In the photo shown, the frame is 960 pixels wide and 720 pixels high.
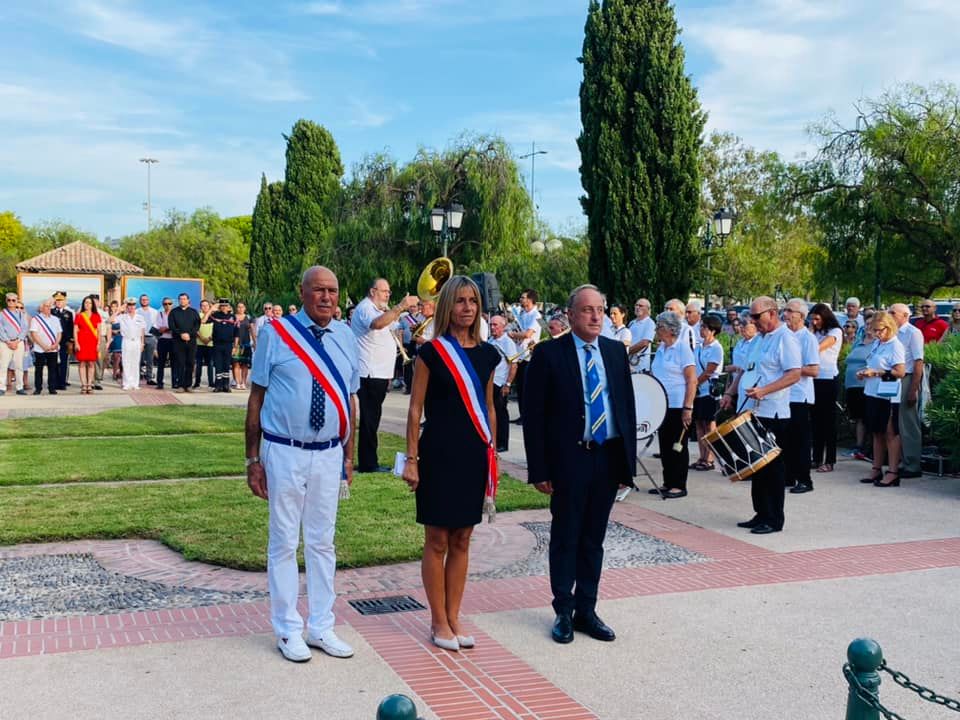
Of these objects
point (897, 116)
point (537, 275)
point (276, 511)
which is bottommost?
point (276, 511)

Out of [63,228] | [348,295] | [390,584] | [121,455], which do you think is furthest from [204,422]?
[63,228]

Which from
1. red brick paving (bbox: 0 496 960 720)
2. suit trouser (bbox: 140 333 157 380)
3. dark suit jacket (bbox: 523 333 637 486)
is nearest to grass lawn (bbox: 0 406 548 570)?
red brick paving (bbox: 0 496 960 720)

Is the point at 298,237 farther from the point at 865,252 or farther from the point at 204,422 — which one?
the point at 204,422

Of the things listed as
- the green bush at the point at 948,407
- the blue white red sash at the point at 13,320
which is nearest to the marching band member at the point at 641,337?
the green bush at the point at 948,407

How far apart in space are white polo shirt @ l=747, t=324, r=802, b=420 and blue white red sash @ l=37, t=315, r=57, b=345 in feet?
50.1

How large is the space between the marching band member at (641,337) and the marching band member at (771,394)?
401cm

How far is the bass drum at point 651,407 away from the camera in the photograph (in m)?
9.34

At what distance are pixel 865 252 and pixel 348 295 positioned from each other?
16969 mm

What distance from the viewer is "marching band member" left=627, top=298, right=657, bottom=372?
12.9 m

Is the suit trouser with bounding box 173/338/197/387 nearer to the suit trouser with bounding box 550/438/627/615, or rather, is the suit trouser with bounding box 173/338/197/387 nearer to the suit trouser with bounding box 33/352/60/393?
the suit trouser with bounding box 33/352/60/393

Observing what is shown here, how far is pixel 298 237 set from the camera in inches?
1880

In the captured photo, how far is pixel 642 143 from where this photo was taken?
23.6m

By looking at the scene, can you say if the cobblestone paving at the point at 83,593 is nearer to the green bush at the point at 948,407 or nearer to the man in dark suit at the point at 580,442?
the man in dark suit at the point at 580,442

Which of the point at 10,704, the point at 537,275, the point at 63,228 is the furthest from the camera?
the point at 63,228
